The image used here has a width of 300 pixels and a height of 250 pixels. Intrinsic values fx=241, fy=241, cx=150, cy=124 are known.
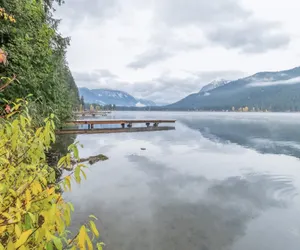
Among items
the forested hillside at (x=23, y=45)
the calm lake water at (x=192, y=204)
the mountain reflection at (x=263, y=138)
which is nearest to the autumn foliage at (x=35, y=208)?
the calm lake water at (x=192, y=204)

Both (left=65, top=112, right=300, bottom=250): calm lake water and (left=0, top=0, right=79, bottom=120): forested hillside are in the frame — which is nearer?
(left=65, top=112, right=300, bottom=250): calm lake water

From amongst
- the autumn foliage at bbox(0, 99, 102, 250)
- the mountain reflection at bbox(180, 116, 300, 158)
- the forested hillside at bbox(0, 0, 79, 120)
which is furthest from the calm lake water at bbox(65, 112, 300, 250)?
the mountain reflection at bbox(180, 116, 300, 158)

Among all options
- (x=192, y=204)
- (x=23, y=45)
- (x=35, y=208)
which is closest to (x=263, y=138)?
(x=192, y=204)

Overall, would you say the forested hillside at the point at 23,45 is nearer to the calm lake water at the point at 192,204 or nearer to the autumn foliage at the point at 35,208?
the calm lake water at the point at 192,204

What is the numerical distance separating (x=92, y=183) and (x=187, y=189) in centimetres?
454

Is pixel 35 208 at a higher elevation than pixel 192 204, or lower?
higher

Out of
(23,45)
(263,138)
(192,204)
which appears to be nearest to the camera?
(23,45)

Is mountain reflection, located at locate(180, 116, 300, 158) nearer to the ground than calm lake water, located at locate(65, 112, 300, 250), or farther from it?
nearer to the ground

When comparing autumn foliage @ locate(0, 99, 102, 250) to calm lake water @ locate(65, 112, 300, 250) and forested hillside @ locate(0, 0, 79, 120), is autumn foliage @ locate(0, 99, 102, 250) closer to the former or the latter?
calm lake water @ locate(65, 112, 300, 250)

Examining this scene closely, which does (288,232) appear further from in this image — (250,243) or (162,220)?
(162,220)

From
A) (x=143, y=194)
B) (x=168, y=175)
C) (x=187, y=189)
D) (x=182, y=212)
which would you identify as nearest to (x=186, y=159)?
(x=168, y=175)

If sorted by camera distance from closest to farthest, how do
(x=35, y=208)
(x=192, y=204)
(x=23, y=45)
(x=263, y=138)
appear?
(x=35, y=208)
(x=23, y=45)
(x=192, y=204)
(x=263, y=138)

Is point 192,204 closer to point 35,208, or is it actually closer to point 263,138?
point 35,208

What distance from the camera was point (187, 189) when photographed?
11.3m
